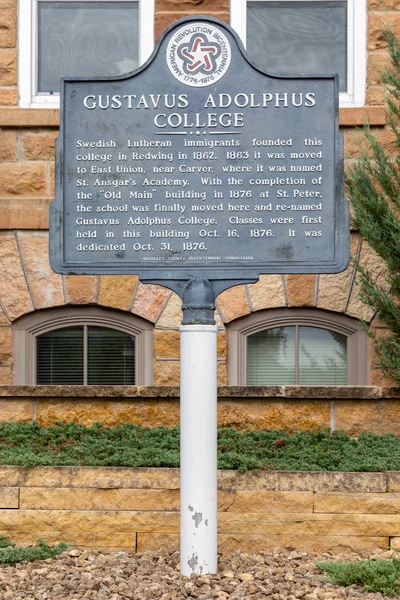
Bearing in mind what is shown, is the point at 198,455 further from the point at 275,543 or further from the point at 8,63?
the point at 8,63

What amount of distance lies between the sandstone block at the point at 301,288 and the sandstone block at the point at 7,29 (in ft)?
10.4

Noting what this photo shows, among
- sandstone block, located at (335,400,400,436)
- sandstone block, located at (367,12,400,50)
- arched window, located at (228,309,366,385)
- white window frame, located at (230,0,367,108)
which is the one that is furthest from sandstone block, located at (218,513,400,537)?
sandstone block, located at (367,12,400,50)

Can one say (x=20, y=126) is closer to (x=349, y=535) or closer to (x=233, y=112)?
(x=233, y=112)

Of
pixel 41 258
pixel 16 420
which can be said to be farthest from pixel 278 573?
pixel 41 258

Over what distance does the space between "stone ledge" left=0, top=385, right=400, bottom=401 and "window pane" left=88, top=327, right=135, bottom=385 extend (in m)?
1.40

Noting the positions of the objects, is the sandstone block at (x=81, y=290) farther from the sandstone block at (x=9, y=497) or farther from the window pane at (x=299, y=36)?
the window pane at (x=299, y=36)

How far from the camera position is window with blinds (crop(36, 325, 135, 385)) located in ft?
25.3

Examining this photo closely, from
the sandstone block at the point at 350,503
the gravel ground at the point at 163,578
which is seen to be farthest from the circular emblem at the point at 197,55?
the gravel ground at the point at 163,578

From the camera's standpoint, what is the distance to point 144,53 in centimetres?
786

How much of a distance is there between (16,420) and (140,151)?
7.83 feet

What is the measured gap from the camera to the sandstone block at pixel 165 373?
24.5 feet

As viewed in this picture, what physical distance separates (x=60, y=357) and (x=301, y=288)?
217cm

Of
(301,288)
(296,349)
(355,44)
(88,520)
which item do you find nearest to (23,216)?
(301,288)

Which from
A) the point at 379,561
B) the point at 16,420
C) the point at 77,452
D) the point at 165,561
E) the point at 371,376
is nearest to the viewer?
the point at 379,561
